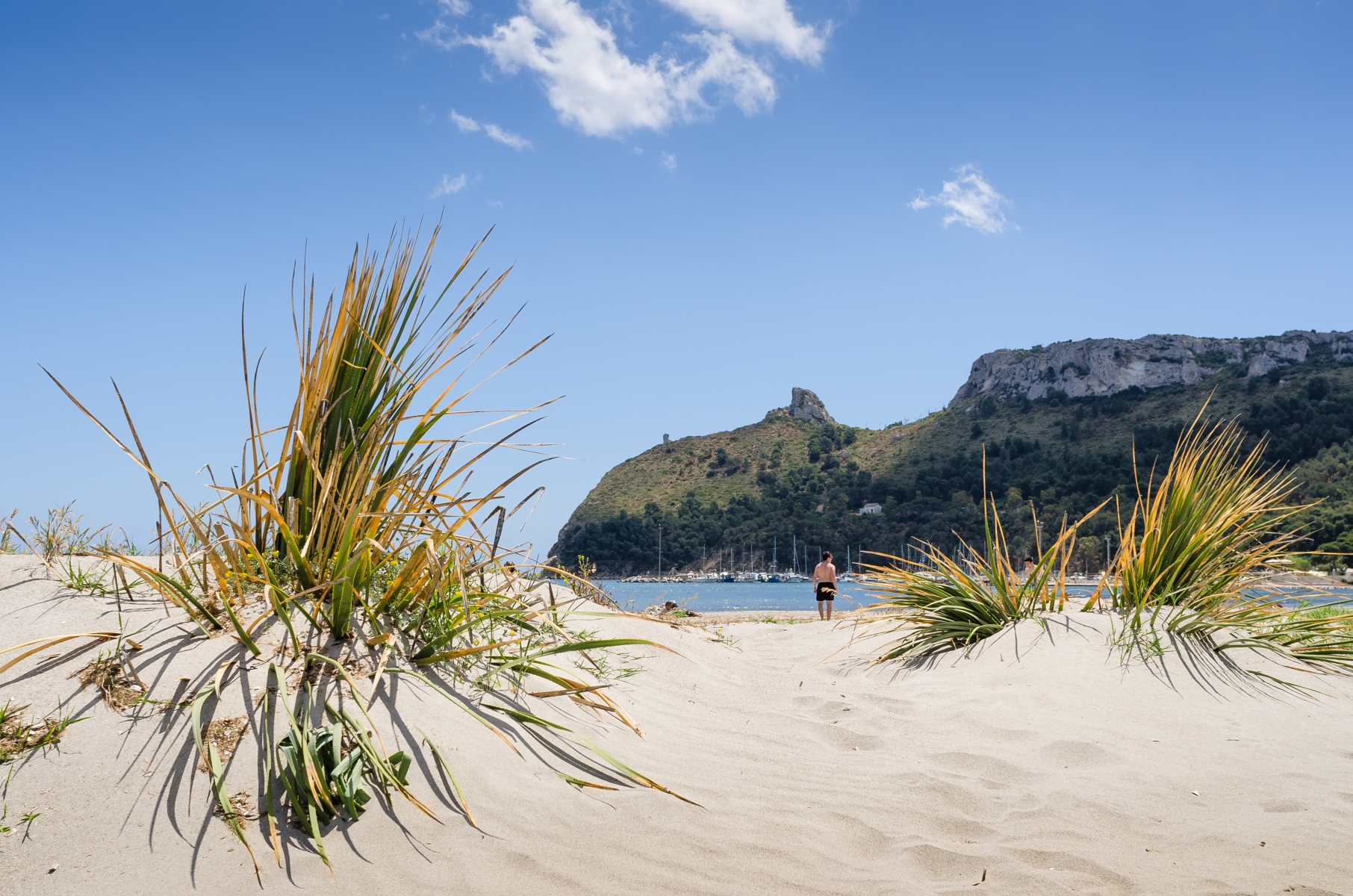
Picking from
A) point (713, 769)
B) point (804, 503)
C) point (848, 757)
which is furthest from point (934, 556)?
point (804, 503)

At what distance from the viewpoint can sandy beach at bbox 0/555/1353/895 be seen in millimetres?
2059

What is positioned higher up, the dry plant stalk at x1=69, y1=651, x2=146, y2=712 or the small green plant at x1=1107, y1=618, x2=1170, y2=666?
the dry plant stalk at x1=69, y1=651, x2=146, y2=712

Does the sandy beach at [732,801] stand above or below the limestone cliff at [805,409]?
below

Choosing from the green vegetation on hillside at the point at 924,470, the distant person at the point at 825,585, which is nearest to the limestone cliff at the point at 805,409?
the green vegetation on hillside at the point at 924,470

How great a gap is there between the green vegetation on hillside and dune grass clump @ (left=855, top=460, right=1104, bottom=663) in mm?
40646

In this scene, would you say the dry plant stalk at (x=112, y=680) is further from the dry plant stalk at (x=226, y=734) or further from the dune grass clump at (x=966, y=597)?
the dune grass clump at (x=966, y=597)

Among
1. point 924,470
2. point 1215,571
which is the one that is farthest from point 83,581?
point 924,470

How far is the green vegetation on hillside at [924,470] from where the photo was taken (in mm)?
54469

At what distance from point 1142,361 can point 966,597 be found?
92432mm

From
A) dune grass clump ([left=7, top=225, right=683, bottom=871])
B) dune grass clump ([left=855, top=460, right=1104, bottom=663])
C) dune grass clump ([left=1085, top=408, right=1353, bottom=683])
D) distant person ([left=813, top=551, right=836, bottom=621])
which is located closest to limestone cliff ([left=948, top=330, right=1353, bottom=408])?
distant person ([left=813, top=551, right=836, bottom=621])

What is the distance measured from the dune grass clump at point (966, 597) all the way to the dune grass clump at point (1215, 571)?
396 millimetres

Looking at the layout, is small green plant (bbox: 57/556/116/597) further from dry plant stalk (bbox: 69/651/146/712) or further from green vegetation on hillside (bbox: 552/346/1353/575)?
green vegetation on hillside (bbox: 552/346/1353/575)

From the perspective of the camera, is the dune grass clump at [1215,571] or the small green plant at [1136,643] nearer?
A: the small green plant at [1136,643]

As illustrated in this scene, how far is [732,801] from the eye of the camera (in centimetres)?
272
